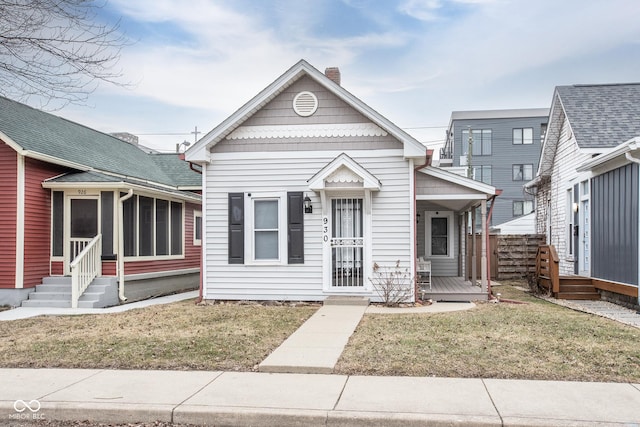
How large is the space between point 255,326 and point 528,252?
13.8m

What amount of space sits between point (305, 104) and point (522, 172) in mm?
33266

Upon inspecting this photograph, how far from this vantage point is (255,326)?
9078mm

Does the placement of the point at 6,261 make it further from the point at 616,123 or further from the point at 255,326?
the point at 616,123

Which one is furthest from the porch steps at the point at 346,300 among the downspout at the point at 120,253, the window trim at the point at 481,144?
the window trim at the point at 481,144

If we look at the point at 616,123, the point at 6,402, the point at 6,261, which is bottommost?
the point at 6,402

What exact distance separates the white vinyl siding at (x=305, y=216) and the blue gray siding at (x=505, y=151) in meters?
30.9

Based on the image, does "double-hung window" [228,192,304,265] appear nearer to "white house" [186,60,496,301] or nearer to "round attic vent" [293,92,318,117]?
"white house" [186,60,496,301]

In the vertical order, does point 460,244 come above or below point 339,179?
below

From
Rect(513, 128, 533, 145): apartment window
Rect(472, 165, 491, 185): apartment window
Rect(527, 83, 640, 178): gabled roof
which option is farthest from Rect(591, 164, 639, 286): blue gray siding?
Rect(513, 128, 533, 145): apartment window

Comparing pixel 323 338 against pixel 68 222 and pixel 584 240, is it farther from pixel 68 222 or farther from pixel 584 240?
pixel 584 240

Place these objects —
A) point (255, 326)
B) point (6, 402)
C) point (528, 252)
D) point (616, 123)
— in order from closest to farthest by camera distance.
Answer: point (6, 402)
point (255, 326)
point (616, 123)
point (528, 252)

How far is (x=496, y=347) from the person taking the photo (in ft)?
23.7

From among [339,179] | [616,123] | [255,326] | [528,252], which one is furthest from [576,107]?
[255,326]

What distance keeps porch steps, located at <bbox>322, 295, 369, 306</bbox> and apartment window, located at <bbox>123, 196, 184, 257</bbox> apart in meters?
5.30
